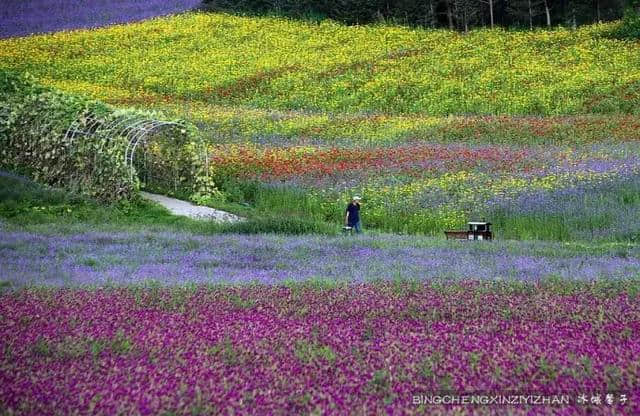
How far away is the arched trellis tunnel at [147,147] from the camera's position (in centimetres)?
1984

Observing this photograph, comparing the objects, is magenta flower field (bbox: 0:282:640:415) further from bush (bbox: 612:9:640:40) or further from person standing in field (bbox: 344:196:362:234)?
bush (bbox: 612:9:640:40)

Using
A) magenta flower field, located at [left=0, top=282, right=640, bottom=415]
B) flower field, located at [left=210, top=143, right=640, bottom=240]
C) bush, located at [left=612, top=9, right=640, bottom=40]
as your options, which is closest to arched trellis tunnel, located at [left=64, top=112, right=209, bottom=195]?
flower field, located at [left=210, top=143, right=640, bottom=240]

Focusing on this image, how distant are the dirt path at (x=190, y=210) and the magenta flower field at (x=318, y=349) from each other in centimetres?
920

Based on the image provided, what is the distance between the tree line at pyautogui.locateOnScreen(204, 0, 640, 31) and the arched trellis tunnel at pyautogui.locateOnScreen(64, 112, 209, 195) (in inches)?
1457

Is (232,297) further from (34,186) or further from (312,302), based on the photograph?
(34,186)

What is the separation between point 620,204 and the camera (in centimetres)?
1809

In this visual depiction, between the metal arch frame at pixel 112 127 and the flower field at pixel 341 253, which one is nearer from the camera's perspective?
the flower field at pixel 341 253

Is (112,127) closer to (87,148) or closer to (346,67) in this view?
(87,148)

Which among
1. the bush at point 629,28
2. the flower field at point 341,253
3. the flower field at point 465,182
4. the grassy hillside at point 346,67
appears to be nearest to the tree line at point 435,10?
the grassy hillside at point 346,67

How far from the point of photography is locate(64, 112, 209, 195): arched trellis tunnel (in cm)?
1984

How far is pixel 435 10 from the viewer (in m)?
62.7

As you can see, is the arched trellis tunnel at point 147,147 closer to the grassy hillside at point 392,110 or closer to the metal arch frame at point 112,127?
the metal arch frame at point 112,127

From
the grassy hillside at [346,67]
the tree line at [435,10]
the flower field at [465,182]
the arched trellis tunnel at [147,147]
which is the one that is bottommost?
the flower field at [465,182]

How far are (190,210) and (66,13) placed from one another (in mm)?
10955
